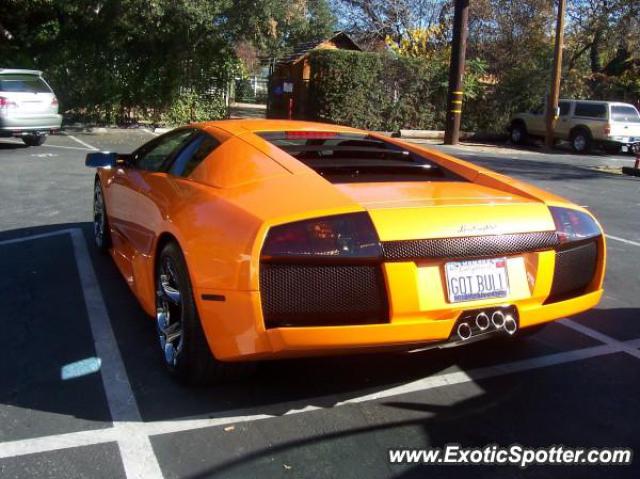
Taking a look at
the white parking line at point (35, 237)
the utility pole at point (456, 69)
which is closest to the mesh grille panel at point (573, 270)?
the white parking line at point (35, 237)

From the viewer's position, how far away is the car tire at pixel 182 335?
313cm

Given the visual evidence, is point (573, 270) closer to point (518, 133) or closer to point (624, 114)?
point (624, 114)

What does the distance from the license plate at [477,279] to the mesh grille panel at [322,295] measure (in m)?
0.34

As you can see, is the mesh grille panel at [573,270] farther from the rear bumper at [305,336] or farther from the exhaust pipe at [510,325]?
the rear bumper at [305,336]

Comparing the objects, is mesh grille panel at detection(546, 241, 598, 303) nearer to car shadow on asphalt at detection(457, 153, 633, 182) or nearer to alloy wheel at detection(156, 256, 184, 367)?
alloy wheel at detection(156, 256, 184, 367)

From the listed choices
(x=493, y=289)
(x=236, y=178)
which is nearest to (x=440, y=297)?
(x=493, y=289)

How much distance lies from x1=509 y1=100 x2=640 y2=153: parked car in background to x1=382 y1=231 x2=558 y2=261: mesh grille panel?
1931 cm

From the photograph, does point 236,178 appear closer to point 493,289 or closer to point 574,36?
point 493,289

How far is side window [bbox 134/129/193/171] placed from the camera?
14.5ft

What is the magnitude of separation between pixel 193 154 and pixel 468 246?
6.26ft

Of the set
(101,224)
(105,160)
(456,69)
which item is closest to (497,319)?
(105,160)

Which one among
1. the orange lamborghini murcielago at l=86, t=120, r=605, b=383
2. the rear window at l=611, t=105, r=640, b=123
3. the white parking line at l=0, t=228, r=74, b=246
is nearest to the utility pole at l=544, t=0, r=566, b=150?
the rear window at l=611, t=105, r=640, b=123

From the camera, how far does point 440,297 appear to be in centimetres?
287

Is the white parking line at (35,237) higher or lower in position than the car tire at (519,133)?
lower
